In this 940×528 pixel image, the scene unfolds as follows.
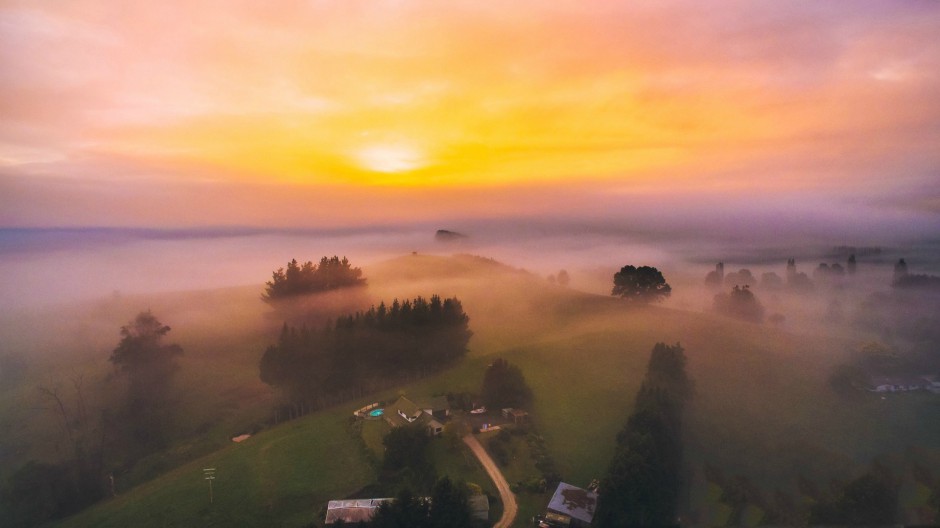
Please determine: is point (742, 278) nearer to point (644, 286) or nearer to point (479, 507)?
point (644, 286)

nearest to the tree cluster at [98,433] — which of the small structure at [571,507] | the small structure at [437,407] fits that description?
the small structure at [437,407]

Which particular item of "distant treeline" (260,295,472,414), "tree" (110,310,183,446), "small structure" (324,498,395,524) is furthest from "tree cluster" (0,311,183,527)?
"small structure" (324,498,395,524)

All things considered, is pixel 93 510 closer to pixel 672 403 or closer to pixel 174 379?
pixel 174 379

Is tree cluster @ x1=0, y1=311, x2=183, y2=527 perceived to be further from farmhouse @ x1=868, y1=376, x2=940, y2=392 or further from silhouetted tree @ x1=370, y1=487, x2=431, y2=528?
farmhouse @ x1=868, y1=376, x2=940, y2=392

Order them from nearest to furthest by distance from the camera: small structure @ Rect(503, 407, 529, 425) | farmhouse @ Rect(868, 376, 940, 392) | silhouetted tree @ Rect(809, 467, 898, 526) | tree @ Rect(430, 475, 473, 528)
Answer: silhouetted tree @ Rect(809, 467, 898, 526) < tree @ Rect(430, 475, 473, 528) < small structure @ Rect(503, 407, 529, 425) < farmhouse @ Rect(868, 376, 940, 392)

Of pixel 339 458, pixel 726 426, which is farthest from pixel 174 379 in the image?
pixel 726 426

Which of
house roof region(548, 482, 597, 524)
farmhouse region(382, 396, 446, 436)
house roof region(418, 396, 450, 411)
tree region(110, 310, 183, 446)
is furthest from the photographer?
tree region(110, 310, 183, 446)
